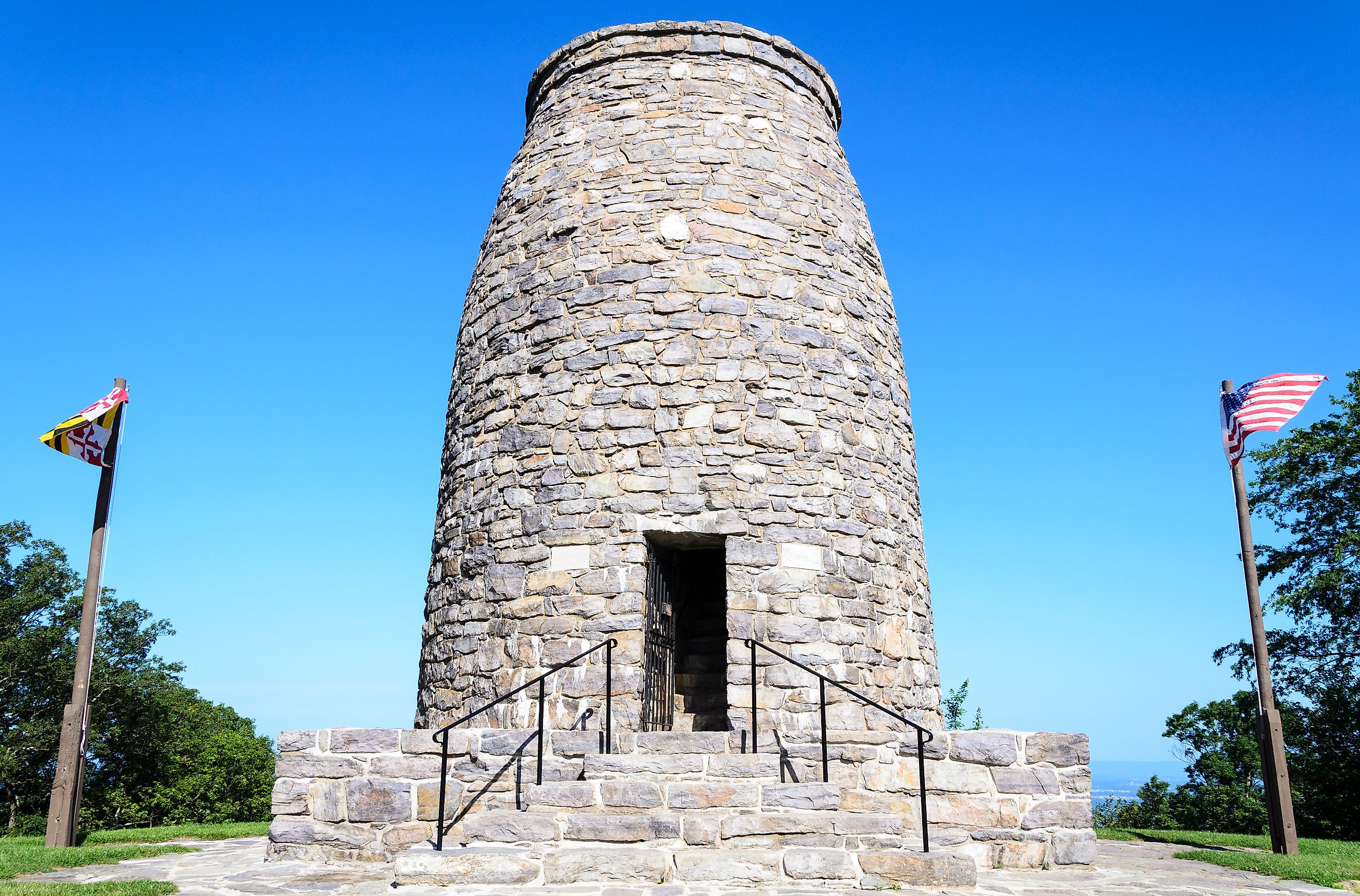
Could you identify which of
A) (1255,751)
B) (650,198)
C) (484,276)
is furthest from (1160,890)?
(1255,751)

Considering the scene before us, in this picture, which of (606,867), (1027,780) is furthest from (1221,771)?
(606,867)

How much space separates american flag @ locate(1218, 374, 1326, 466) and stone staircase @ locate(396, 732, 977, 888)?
6333 mm

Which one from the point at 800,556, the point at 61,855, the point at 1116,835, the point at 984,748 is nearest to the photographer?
the point at 984,748

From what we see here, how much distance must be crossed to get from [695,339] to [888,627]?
313cm

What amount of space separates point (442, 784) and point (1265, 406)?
907 centimetres

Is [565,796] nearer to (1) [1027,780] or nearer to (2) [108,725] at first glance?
(1) [1027,780]

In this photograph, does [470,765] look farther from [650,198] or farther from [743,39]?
[743,39]

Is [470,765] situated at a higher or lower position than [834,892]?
higher

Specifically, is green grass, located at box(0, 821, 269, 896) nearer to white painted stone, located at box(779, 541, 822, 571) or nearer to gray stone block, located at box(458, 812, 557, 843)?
gray stone block, located at box(458, 812, 557, 843)

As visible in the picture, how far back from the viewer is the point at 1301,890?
266 inches

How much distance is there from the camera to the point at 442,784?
6336mm

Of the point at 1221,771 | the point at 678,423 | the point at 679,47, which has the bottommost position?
the point at 1221,771

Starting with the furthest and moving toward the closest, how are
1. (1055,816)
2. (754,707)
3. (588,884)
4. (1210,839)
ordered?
(1210,839), (754,707), (1055,816), (588,884)

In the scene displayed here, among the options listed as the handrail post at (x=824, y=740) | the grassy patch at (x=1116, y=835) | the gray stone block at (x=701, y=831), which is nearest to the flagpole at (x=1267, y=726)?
the grassy patch at (x=1116, y=835)
